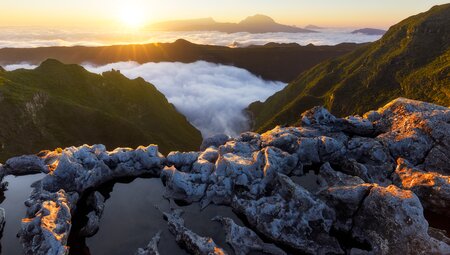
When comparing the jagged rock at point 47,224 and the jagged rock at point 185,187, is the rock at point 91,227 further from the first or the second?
the jagged rock at point 185,187

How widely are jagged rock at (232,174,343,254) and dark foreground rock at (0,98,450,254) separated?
0.11 m

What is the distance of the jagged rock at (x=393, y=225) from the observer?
2962 cm

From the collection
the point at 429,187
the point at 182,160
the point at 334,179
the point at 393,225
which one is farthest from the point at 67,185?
the point at 429,187

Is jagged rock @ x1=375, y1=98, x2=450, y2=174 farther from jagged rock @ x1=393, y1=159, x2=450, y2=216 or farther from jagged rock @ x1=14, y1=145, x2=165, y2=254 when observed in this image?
jagged rock @ x1=14, y1=145, x2=165, y2=254

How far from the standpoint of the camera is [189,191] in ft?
144

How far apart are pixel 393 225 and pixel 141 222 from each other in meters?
27.8

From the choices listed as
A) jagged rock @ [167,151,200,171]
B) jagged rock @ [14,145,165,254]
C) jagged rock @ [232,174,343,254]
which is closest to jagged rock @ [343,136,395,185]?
jagged rock @ [232,174,343,254]

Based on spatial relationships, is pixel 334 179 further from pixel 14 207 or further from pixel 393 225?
pixel 14 207

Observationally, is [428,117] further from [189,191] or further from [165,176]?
[165,176]

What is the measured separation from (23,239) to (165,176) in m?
19.4

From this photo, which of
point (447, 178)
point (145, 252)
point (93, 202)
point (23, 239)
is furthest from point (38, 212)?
point (447, 178)

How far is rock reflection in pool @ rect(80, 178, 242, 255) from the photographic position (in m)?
35.2

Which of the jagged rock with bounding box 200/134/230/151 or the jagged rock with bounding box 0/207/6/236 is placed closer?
the jagged rock with bounding box 0/207/6/236

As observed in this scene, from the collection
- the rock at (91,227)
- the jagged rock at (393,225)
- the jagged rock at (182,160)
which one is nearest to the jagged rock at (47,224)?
the rock at (91,227)
